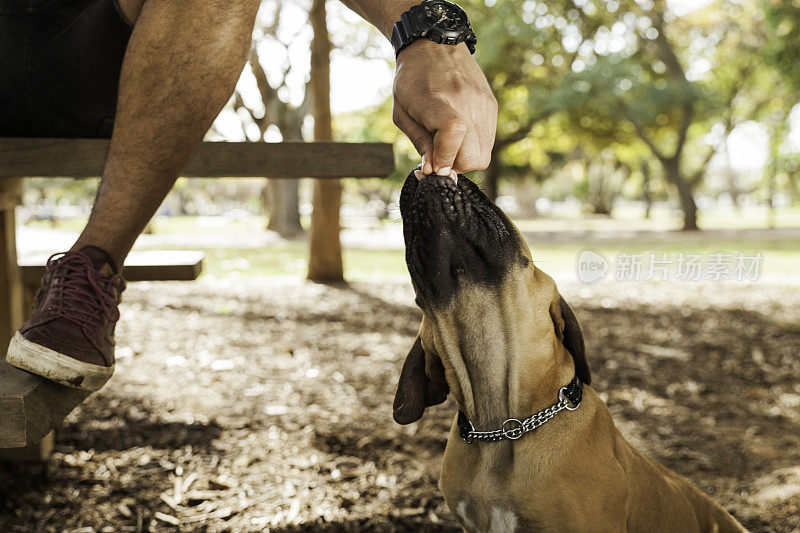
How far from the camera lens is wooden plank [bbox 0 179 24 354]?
115 inches

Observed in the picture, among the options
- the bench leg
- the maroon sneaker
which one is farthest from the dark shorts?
the bench leg

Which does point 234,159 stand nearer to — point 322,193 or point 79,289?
point 79,289

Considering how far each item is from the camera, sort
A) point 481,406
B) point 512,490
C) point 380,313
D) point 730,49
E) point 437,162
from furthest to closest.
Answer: point 730,49 < point 380,313 < point 481,406 < point 512,490 < point 437,162

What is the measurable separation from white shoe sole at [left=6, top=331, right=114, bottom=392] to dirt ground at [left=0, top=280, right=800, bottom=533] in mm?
1259

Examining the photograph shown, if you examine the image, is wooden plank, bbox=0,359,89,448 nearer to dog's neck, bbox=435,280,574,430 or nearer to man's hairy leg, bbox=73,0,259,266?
man's hairy leg, bbox=73,0,259,266

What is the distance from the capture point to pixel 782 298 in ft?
27.6

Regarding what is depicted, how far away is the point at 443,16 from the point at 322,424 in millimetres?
2722

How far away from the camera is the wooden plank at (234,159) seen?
2.22 meters

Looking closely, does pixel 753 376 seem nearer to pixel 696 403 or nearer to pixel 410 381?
pixel 696 403

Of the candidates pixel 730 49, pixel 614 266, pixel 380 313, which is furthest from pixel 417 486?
pixel 730 49

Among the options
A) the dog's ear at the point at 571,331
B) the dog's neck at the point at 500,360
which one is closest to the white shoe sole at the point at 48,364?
the dog's neck at the point at 500,360

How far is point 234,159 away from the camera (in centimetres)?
250

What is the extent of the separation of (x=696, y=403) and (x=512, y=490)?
2885mm

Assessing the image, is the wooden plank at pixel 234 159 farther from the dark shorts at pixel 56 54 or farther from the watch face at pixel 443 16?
the watch face at pixel 443 16
